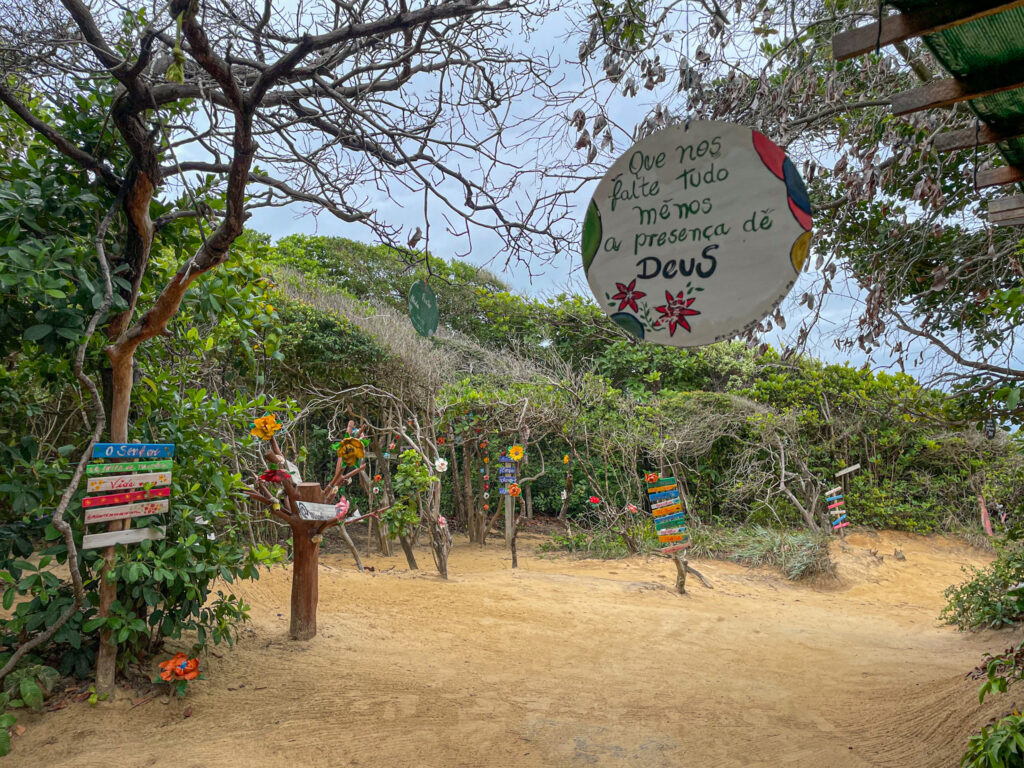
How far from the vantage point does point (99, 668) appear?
120 inches

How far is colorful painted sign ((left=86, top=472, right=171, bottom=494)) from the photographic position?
9.51ft

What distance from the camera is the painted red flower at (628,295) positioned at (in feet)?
6.44

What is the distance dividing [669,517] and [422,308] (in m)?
4.69

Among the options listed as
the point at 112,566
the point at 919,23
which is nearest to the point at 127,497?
the point at 112,566

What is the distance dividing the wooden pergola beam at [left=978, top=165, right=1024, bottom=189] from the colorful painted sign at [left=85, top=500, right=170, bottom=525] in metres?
4.36

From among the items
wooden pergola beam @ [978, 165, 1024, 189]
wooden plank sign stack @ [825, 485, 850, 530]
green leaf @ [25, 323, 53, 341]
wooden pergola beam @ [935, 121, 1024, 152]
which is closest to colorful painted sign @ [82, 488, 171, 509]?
green leaf @ [25, 323, 53, 341]

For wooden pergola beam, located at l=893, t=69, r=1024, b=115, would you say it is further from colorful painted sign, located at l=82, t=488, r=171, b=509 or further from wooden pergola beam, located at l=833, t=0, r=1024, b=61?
colorful painted sign, located at l=82, t=488, r=171, b=509

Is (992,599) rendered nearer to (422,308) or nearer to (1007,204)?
(1007,204)

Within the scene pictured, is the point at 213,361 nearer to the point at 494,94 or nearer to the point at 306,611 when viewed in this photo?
the point at 306,611

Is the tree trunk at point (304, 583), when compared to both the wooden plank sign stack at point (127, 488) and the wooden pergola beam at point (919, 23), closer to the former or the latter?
the wooden plank sign stack at point (127, 488)

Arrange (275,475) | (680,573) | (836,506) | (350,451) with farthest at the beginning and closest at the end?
(836,506)
(680,573)
(350,451)
(275,475)

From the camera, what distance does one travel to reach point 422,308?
2.91 meters

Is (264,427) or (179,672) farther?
(264,427)

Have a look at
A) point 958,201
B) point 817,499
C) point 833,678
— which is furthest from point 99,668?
point 817,499
